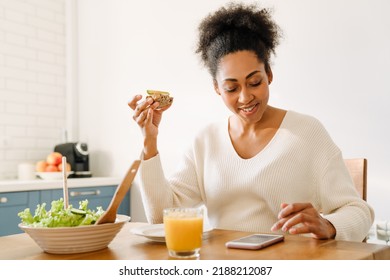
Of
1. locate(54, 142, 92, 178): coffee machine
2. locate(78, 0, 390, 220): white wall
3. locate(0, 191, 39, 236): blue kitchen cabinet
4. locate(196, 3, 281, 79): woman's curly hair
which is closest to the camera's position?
locate(196, 3, 281, 79): woman's curly hair

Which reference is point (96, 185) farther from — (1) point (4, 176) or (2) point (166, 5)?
(2) point (166, 5)

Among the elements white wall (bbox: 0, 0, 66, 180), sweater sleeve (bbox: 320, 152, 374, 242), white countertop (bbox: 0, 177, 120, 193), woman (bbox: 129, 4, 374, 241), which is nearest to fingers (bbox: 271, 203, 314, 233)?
sweater sleeve (bbox: 320, 152, 374, 242)

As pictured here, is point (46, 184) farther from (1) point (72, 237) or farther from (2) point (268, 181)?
(1) point (72, 237)

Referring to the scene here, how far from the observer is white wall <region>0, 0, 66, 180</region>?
3.43m

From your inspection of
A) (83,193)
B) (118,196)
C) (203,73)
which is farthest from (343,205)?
(83,193)

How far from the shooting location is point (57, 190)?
3111mm

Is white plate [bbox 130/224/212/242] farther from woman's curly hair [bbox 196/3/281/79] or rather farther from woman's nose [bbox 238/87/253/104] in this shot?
woman's curly hair [bbox 196/3/281/79]

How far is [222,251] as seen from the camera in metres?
1.04

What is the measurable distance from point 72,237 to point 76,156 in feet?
8.60

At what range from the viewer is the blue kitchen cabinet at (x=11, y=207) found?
2801 mm

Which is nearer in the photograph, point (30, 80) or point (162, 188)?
point (162, 188)

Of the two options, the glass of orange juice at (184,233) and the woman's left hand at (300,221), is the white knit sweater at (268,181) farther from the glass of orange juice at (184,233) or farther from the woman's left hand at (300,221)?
the glass of orange juice at (184,233)

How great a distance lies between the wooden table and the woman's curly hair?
0.71 meters
